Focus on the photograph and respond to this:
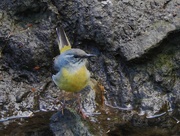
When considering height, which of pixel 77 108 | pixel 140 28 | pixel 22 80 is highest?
pixel 140 28

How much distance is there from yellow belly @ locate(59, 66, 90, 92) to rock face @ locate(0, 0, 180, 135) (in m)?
1.09

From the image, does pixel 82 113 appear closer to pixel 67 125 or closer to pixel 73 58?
pixel 67 125

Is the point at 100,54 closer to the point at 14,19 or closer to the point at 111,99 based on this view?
the point at 111,99

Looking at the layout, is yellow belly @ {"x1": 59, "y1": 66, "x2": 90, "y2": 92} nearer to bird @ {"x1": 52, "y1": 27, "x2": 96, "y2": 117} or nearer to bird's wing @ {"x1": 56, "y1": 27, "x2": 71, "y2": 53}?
bird @ {"x1": 52, "y1": 27, "x2": 96, "y2": 117}

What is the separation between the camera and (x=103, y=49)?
8.18m

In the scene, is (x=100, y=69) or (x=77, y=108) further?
(x=100, y=69)

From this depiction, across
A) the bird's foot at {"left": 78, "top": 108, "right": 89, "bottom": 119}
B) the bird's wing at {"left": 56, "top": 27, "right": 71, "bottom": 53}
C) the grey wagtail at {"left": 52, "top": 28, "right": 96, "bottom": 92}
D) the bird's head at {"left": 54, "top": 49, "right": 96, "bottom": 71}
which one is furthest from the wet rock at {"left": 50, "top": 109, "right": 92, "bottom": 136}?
the bird's wing at {"left": 56, "top": 27, "right": 71, "bottom": 53}

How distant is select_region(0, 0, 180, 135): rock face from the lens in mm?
7895

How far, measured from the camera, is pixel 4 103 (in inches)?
312

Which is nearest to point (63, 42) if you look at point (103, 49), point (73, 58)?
point (103, 49)

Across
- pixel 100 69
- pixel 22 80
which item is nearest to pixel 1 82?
pixel 22 80

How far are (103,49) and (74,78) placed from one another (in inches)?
55.7

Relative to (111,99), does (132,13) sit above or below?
above

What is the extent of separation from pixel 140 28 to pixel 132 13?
32 cm
